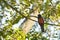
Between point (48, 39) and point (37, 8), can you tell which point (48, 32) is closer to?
point (48, 39)

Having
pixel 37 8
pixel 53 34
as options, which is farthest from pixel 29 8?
pixel 53 34

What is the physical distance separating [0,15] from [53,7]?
7.65ft

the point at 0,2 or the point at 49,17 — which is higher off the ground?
the point at 0,2

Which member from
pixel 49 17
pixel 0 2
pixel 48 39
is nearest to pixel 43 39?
pixel 48 39

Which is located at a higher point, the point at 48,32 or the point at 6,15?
the point at 6,15

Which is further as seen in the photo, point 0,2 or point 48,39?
point 48,39

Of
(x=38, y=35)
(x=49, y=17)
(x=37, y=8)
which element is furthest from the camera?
(x=38, y=35)

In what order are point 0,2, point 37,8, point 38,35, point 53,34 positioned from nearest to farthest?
1. point 0,2
2. point 37,8
3. point 38,35
4. point 53,34

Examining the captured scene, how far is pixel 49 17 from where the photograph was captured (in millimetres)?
9938

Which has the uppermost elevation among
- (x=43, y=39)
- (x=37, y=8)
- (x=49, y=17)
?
(x=37, y=8)

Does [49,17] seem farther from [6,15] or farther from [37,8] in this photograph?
[6,15]

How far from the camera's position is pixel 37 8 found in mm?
9000

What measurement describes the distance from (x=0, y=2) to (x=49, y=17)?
104 inches

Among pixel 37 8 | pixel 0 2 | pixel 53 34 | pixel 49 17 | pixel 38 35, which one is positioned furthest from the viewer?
pixel 53 34
